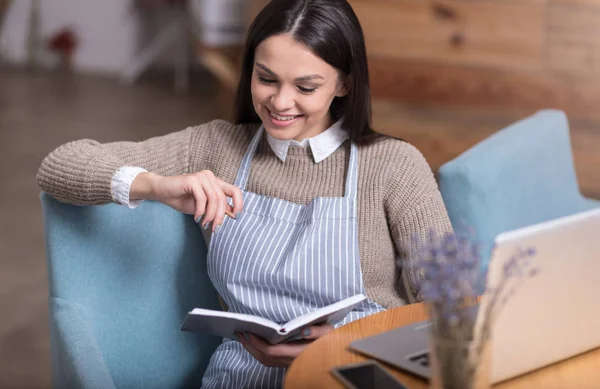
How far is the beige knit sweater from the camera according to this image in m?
1.63

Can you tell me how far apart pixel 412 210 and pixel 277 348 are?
38 cm

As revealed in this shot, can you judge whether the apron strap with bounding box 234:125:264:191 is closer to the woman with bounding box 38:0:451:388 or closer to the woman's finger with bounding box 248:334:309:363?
the woman with bounding box 38:0:451:388

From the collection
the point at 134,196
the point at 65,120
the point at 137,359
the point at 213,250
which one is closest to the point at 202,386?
the point at 137,359

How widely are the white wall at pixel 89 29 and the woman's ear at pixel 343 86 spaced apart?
5350 millimetres

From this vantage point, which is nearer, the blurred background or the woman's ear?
the woman's ear

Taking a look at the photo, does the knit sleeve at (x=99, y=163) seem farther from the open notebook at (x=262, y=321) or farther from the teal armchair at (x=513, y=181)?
the teal armchair at (x=513, y=181)

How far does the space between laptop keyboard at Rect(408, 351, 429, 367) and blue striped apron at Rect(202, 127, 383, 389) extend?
36 centimetres

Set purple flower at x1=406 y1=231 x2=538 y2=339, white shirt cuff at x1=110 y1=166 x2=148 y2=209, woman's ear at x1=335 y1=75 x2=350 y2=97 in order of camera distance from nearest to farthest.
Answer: purple flower at x1=406 y1=231 x2=538 y2=339, white shirt cuff at x1=110 y1=166 x2=148 y2=209, woman's ear at x1=335 y1=75 x2=350 y2=97

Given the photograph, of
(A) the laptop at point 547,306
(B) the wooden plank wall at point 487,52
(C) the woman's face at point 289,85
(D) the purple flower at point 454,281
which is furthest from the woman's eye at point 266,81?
(B) the wooden plank wall at point 487,52

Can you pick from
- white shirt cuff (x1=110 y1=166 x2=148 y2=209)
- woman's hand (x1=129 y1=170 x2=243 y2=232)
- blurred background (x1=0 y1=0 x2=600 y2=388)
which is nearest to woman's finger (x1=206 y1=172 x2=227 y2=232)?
woman's hand (x1=129 y1=170 x2=243 y2=232)

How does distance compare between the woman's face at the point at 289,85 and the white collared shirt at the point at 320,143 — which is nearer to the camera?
the woman's face at the point at 289,85

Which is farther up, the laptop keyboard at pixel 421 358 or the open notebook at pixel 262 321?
the laptop keyboard at pixel 421 358

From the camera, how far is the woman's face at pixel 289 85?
1633 millimetres

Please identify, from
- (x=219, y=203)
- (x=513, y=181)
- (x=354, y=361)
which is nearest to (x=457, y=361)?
(x=354, y=361)
